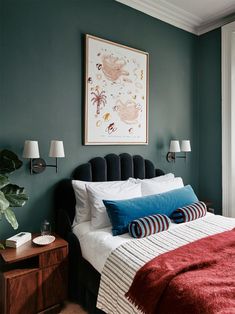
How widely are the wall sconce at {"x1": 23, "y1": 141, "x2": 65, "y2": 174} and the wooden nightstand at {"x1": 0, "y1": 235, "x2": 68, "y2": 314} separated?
67 cm

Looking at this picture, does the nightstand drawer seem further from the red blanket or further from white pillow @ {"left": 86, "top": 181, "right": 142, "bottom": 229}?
the red blanket

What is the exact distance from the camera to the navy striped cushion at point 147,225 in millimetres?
1843

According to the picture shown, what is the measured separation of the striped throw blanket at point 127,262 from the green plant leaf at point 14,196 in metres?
0.76

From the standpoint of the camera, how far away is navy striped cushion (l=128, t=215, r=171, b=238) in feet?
6.05

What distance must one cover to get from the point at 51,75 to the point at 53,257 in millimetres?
1619

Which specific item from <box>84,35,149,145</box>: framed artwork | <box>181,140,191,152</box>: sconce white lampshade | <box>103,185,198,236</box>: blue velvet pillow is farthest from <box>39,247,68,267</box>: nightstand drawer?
<box>181,140,191,152</box>: sconce white lampshade

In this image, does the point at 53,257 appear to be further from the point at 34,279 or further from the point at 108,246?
the point at 108,246

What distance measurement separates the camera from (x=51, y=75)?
7.45 ft

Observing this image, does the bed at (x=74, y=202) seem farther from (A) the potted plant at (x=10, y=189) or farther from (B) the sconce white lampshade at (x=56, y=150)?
(A) the potted plant at (x=10, y=189)

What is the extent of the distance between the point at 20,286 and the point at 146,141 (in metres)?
1.99

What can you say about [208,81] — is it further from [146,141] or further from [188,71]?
[146,141]

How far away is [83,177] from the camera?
237 cm

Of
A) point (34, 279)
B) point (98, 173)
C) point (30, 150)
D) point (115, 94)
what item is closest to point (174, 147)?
point (115, 94)

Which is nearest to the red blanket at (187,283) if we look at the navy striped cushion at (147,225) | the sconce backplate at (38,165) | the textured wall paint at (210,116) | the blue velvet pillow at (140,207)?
the navy striped cushion at (147,225)
